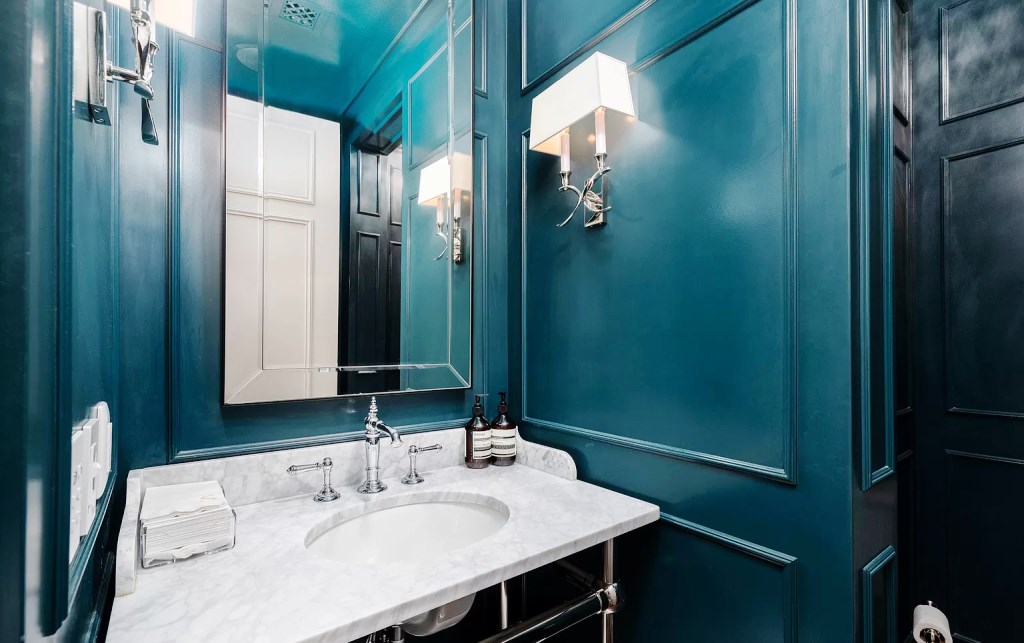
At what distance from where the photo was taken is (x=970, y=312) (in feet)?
4.97

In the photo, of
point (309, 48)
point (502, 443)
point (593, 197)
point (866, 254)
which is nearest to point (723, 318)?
point (866, 254)

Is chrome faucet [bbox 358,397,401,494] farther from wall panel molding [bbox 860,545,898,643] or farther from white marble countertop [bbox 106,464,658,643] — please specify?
wall panel molding [bbox 860,545,898,643]

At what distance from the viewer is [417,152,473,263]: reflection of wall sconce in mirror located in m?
1.51

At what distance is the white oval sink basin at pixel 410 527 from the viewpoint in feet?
3.74

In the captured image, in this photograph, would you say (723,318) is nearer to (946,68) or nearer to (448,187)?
(448,187)

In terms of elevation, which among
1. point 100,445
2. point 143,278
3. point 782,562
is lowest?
point 782,562

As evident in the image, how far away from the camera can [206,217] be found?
116 cm

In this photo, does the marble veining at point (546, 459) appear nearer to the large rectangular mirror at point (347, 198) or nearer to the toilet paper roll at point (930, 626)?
the large rectangular mirror at point (347, 198)

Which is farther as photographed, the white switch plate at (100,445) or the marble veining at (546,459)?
the marble veining at (546,459)

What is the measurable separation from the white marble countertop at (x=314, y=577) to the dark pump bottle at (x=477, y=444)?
28 cm

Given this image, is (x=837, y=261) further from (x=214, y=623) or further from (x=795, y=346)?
(x=214, y=623)

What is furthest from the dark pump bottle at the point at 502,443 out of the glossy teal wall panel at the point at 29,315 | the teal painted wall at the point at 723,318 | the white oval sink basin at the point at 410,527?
the glossy teal wall panel at the point at 29,315

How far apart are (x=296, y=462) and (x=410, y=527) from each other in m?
0.34

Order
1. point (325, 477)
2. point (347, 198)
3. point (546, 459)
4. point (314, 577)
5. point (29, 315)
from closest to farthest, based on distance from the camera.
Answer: point (29, 315)
point (314, 577)
point (325, 477)
point (347, 198)
point (546, 459)
